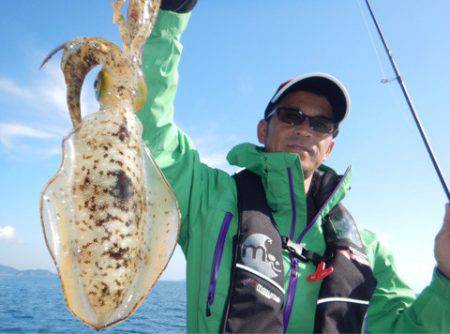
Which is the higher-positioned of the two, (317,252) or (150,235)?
(150,235)

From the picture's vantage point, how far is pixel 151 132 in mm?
3131

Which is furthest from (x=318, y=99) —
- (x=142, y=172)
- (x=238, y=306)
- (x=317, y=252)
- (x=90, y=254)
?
(x=90, y=254)

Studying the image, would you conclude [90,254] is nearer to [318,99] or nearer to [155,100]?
[155,100]

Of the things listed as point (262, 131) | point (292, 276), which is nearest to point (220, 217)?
point (292, 276)

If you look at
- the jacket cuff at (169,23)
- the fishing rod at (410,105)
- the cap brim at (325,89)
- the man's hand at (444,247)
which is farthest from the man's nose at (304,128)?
the fishing rod at (410,105)

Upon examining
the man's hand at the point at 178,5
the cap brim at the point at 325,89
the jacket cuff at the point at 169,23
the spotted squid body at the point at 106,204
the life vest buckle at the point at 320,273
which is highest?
the man's hand at the point at 178,5

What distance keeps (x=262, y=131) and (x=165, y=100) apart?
2191 mm

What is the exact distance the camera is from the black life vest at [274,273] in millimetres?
3137

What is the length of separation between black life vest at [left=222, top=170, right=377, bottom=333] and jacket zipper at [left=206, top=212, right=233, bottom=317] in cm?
12

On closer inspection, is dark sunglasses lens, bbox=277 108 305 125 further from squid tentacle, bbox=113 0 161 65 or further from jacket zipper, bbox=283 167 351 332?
squid tentacle, bbox=113 0 161 65

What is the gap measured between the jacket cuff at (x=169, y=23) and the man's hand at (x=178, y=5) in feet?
0.10

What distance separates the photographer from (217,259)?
3354 mm

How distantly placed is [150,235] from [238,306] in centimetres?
152

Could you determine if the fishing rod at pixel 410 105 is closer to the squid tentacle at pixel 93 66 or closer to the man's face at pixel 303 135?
the man's face at pixel 303 135
